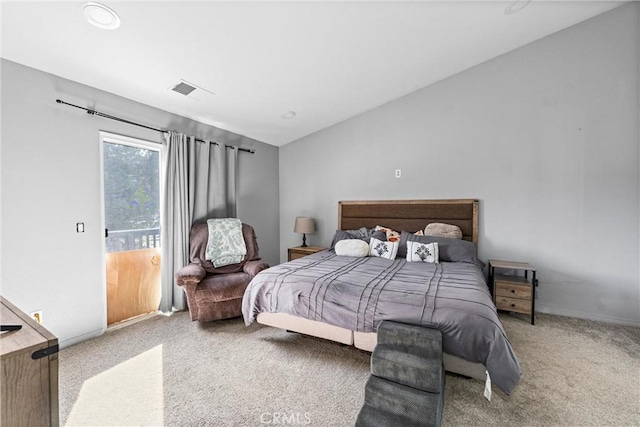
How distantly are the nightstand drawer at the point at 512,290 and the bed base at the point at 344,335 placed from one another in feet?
5.09

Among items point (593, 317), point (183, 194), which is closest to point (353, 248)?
point (183, 194)

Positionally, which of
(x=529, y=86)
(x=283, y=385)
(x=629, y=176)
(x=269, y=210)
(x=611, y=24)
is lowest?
(x=283, y=385)

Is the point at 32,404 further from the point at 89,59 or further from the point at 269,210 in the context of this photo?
the point at 269,210

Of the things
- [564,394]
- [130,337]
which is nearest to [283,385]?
[130,337]

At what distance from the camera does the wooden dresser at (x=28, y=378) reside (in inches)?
34.4

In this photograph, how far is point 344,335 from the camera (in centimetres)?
207

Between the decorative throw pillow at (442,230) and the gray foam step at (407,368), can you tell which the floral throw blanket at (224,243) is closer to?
the gray foam step at (407,368)

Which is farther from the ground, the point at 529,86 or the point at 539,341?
the point at 529,86

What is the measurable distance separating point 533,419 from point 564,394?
0.43 meters

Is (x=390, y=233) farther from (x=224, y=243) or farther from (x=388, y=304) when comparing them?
(x=224, y=243)

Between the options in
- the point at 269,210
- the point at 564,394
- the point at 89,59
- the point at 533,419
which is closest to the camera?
the point at 533,419

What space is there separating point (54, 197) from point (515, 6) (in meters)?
4.48

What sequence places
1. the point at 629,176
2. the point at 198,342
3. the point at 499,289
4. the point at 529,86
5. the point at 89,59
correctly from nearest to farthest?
1. the point at 89,59
2. the point at 198,342
3. the point at 629,176
4. the point at 499,289
5. the point at 529,86

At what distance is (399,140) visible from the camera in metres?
3.94
